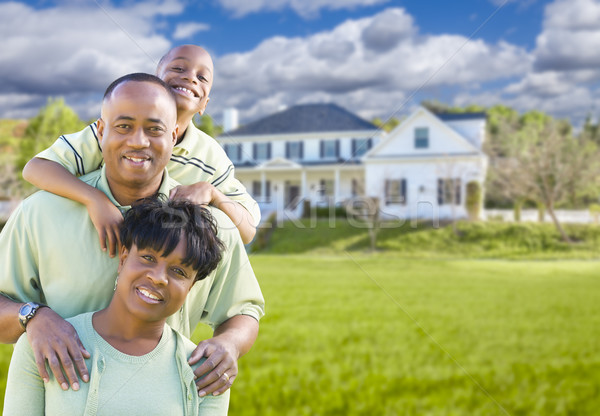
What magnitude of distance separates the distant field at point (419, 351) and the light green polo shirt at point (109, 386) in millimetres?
1782

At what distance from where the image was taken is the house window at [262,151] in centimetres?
2752

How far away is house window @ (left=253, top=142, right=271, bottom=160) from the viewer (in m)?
27.5

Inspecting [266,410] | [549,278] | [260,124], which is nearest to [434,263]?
[549,278]

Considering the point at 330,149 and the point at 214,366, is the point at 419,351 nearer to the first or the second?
the point at 214,366

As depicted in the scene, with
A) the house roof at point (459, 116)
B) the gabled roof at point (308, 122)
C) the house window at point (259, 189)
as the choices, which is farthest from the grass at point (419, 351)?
the house roof at point (459, 116)

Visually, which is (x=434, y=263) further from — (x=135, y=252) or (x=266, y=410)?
(x=135, y=252)

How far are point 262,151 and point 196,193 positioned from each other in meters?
26.4

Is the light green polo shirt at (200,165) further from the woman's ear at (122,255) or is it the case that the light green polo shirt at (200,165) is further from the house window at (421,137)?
the house window at (421,137)

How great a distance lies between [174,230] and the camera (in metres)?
1.37

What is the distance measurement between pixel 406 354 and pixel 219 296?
581 cm

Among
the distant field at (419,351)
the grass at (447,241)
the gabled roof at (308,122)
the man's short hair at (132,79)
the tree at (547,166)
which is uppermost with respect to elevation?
the gabled roof at (308,122)

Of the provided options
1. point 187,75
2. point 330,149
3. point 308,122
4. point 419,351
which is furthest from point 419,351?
point 308,122

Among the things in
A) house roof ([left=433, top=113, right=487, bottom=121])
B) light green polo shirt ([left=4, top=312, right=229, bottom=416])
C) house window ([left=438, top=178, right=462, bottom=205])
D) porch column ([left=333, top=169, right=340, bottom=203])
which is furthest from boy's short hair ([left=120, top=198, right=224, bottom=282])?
house roof ([left=433, top=113, right=487, bottom=121])

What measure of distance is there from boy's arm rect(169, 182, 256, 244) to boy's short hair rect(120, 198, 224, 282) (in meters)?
0.05
